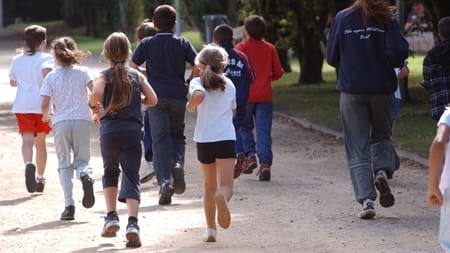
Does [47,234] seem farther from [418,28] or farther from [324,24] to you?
[324,24]

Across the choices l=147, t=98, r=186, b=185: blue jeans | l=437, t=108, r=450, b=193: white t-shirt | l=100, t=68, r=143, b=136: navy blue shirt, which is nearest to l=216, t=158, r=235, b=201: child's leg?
l=100, t=68, r=143, b=136: navy blue shirt

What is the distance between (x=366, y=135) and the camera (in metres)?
10.3

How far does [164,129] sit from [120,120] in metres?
2.15

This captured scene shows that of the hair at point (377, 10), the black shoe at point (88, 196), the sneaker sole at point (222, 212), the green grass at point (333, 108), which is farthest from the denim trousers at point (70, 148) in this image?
the green grass at point (333, 108)

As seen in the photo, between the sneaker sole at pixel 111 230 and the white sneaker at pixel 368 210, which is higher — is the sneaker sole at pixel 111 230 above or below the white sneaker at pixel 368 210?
above

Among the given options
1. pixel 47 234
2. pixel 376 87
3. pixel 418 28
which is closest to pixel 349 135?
pixel 376 87

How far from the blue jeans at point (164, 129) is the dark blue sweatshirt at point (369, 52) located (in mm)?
1817

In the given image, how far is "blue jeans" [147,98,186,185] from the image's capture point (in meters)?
11.2

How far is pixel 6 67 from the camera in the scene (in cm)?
3903

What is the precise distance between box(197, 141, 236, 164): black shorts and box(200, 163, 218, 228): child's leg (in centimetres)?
6

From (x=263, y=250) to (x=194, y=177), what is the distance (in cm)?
466

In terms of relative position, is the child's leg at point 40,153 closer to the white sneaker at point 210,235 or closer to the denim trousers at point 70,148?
the denim trousers at point 70,148

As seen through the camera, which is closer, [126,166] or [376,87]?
[126,166]

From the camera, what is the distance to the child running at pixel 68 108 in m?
10.4
